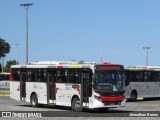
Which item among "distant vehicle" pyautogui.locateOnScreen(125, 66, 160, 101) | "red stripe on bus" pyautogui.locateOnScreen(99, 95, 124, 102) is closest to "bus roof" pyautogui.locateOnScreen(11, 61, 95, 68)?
"red stripe on bus" pyautogui.locateOnScreen(99, 95, 124, 102)

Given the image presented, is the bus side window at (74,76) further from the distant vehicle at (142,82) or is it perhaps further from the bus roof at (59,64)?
the distant vehicle at (142,82)

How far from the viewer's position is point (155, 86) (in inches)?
1580

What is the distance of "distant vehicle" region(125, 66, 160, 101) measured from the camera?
3825 cm

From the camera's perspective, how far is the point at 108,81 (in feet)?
83.9

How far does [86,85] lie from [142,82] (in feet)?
45.9

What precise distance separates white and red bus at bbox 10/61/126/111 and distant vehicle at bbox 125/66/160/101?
9.36 m

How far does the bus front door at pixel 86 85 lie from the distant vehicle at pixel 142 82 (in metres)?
11.5

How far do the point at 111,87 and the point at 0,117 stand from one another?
7.00 m

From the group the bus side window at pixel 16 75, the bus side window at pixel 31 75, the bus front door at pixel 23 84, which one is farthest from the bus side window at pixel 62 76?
the bus side window at pixel 16 75

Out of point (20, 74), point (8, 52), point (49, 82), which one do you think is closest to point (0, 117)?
point (49, 82)

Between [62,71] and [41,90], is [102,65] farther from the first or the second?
[41,90]

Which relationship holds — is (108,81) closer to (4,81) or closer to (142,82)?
(142,82)

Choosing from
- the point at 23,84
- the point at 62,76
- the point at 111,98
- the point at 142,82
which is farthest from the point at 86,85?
the point at 142,82

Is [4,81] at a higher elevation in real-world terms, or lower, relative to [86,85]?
lower
